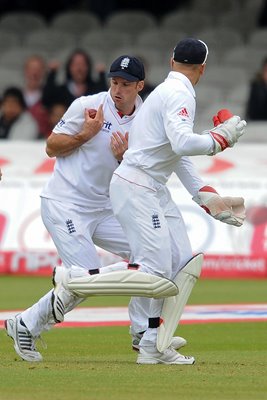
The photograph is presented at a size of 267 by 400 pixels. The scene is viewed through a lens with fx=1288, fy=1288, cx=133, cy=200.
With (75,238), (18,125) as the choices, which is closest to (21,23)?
(18,125)

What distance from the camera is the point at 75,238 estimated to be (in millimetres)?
8578

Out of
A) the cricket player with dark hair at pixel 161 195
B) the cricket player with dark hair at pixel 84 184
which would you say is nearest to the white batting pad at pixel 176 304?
the cricket player with dark hair at pixel 161 195

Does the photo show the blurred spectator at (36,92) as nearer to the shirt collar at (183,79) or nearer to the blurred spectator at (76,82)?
the blurred spectator at (76,82)

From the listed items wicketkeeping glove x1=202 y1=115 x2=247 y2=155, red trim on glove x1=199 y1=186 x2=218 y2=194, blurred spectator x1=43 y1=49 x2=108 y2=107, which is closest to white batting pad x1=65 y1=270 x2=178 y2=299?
red trim on glove x1=199 y1=186 x2=218 y2=194

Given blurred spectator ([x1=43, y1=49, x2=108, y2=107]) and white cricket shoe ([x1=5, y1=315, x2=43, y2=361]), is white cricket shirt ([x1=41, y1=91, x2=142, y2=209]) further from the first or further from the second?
blurred spectator ([x1=43, y1=49, x2=108, y2=107])

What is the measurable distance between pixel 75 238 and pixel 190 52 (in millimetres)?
1485

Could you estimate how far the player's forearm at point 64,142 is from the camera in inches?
340

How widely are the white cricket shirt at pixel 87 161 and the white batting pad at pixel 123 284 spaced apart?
3.16ft

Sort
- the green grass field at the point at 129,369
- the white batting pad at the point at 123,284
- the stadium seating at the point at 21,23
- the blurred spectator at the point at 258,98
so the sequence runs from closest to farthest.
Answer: the green grass field at the point at 129,369 → the white batting pad at the point at 123,284 → the blurred spectator at the point at 258,98 → the stadium seating at the point at 21,23

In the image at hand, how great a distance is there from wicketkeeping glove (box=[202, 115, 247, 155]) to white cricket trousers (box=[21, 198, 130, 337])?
4.12 feet

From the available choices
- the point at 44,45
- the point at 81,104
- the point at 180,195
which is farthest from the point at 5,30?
the point at 81,104

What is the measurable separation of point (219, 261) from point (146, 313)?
6.58 metres

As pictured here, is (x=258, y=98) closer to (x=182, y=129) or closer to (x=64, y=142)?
(x=64, y=142)

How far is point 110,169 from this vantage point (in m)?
8.77
